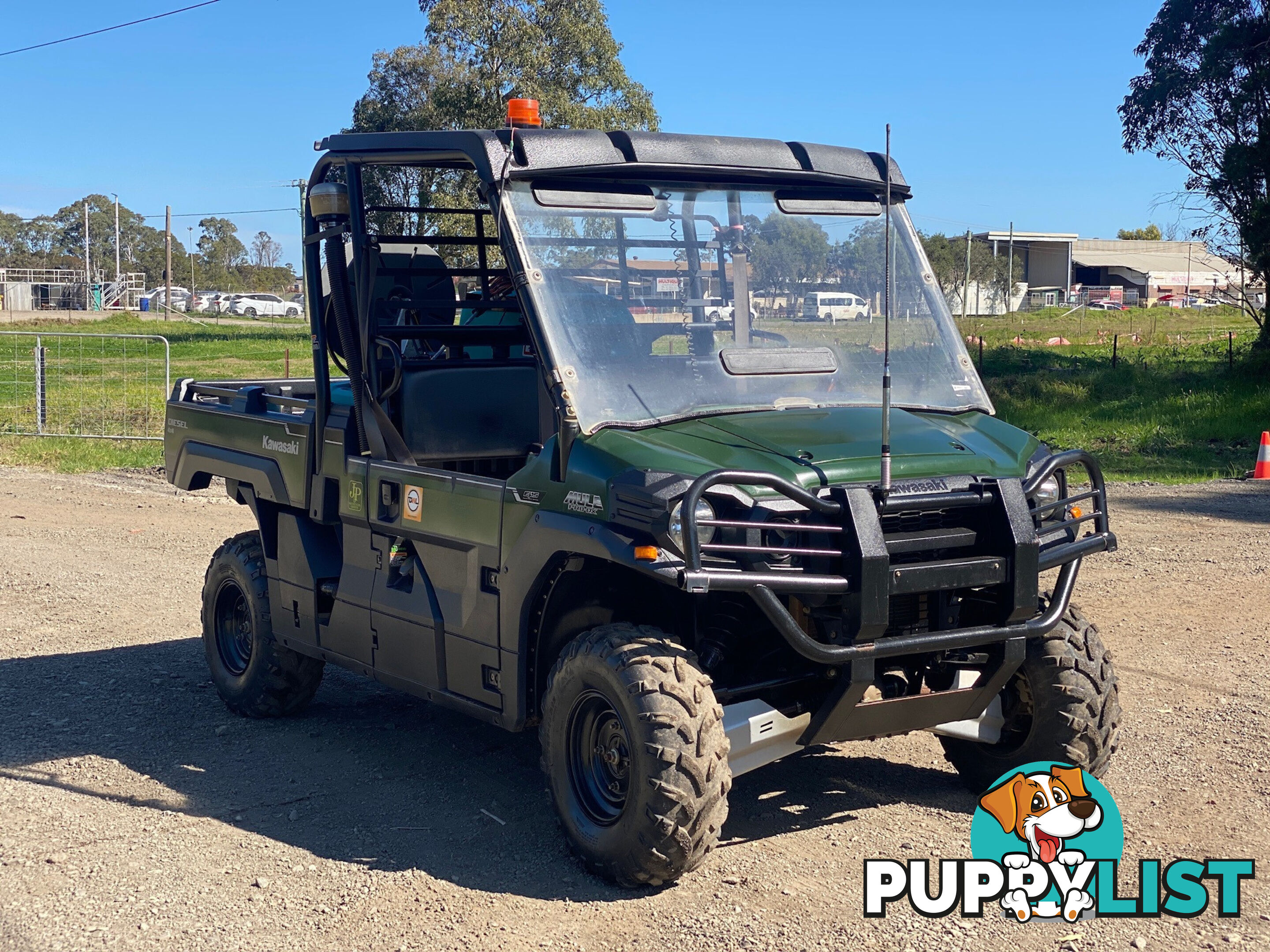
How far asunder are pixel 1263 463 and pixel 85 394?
15634mm

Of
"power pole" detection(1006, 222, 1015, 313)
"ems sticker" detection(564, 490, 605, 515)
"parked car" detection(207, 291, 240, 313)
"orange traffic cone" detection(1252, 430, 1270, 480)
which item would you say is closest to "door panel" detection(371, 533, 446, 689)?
"ems sticker" detection(564, 490, 605, 515)

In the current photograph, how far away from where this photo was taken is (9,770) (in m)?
5.95

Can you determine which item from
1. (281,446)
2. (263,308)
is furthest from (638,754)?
(263,308)

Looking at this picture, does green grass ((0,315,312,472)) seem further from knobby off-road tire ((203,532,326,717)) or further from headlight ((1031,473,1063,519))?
headlight ((1031,473,1063,519))

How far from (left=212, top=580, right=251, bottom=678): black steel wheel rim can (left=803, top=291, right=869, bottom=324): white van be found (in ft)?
10.9

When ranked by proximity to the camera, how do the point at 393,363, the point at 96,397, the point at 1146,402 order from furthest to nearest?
the point at 1146,402 → the point at 96,397 → the point at 393,363

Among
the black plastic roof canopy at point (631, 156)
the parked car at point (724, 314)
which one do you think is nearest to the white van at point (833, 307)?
the parked car at point (724, 314)

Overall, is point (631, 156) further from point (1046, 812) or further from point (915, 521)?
point (1046, 812)

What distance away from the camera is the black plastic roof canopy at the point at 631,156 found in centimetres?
499

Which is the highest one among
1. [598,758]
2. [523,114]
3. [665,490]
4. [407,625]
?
[523,114]

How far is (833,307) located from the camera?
5.47 metres

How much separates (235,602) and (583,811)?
3.08 m

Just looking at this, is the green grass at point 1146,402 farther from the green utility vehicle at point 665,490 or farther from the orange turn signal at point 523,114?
the orange turn signal at point 523,114

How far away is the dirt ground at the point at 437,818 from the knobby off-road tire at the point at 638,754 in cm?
19
